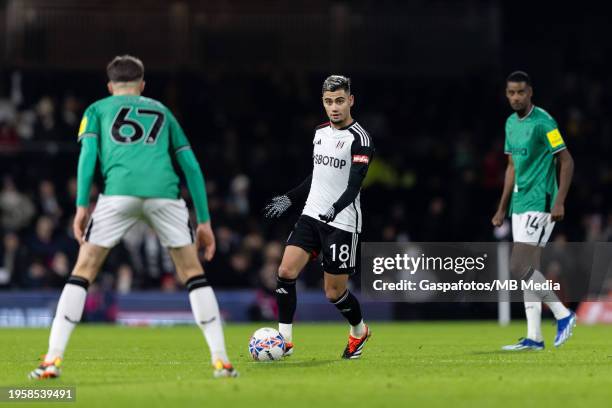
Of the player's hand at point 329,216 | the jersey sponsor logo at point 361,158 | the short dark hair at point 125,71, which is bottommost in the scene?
the player's hand at point 329,216

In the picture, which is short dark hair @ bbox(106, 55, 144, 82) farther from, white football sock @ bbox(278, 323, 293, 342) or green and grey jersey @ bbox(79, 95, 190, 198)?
white football sock @ bbox(278, 323, 293, 342)

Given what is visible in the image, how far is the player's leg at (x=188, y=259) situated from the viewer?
8930mm

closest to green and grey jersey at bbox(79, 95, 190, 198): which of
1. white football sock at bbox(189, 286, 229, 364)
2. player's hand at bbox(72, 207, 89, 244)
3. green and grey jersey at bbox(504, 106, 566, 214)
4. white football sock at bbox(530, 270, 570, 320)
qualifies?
player's hand at bbox(72, 207, 89, 244)

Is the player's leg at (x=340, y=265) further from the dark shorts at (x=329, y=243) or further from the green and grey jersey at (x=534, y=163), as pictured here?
the green and grey jersey at (x=534, y=163)

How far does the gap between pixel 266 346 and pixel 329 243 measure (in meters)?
1.06

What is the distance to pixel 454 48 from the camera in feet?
94.2

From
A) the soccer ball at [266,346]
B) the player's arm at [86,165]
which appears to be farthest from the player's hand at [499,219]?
the player's arm at [86,165]

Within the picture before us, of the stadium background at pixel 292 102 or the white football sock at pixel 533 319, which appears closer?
the white football sock at pixel 533 319

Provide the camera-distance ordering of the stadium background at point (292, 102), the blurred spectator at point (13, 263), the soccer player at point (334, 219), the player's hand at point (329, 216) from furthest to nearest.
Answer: the stadium background at point (292, 102) → the blurred spectator at point (13, 263) → the soccer player at point (334, 219) → the player's hand at point (329, 216)

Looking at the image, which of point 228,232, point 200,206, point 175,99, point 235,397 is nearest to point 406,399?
point 235,397

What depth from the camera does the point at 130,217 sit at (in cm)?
898

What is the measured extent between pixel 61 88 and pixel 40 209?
454cm

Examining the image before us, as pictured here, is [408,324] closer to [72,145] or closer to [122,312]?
[122,312]

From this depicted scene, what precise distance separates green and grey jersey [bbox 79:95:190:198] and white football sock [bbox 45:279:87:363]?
0.74 metres
